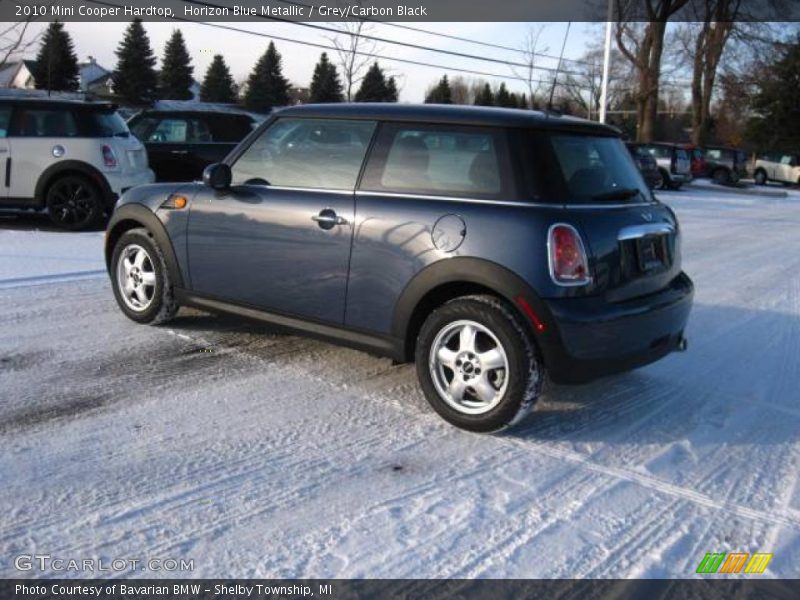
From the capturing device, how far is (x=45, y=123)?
9680 millimetres

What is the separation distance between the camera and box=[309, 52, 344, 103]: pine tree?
3347cm

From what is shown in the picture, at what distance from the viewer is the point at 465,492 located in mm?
3287

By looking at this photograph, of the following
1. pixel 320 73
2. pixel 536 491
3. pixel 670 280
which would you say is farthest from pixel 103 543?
pixel 320 73

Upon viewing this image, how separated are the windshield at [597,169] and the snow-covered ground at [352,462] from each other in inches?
46.9

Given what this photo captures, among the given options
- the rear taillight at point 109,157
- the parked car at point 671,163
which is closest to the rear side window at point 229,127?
the rear taillight at point 109,157

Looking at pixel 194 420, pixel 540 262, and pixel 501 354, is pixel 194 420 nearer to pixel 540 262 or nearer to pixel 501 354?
pixel 501 354

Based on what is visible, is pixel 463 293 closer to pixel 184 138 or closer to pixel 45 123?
pixel 45 123

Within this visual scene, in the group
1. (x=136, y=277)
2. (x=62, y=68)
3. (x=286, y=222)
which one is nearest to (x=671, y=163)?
(x=136, y=277)

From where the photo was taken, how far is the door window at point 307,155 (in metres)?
4.39

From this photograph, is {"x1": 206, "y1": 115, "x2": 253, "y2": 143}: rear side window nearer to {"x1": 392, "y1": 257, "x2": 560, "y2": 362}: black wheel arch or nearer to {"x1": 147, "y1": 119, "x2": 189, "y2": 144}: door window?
{"x1": 147, "y1": 119, "x2": 189, "y2": 144}: door window

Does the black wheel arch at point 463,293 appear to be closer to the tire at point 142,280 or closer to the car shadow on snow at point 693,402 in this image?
the car shadow on snow at point 693,402

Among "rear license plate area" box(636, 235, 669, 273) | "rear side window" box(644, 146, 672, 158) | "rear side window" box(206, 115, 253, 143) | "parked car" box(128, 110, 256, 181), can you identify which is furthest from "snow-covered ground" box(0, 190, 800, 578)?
"rear side window" box(644, 146, 672, 158)

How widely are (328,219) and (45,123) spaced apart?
6911 mm

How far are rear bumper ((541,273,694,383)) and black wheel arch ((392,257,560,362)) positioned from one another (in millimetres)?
47
